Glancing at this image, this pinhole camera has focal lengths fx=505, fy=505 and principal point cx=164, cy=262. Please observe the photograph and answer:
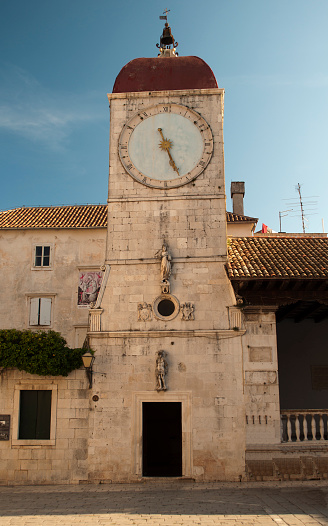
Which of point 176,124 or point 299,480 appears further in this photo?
point 176,124

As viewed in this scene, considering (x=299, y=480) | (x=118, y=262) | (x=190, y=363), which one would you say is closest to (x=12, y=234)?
(x=118, y=262)

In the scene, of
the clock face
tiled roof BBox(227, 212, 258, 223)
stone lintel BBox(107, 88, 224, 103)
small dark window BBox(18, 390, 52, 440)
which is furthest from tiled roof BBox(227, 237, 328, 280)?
tiled roof BBox(227, 212, 258, 223)

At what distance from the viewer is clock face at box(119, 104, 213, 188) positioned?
48.0ft

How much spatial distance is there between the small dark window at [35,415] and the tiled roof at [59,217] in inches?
561

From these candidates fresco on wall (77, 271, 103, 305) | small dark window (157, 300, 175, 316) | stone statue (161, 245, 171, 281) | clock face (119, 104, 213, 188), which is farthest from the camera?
fresco on wall (77, 271, 103, 305)

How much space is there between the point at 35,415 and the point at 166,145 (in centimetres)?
840

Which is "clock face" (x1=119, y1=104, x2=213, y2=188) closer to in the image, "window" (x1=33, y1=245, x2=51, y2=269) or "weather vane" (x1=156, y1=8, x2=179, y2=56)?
"weather vane" (x1=156, y1=8, x2=179, y2=56)

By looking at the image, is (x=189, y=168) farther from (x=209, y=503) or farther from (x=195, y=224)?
(x=209, y=503)

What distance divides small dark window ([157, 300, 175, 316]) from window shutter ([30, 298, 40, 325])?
15.0 m

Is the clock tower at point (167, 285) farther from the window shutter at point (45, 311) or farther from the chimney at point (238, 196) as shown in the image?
the chimney at point (238, 196)

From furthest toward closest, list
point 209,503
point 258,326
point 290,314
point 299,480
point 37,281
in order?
point 37,281 → point 290,314 → point 258,326 → point 299,480 → point 209,503

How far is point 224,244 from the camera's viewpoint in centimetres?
1405

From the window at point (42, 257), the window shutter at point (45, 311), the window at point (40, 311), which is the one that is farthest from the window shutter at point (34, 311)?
the window at point (42, 257)

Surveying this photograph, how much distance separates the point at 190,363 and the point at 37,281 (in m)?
16.4
